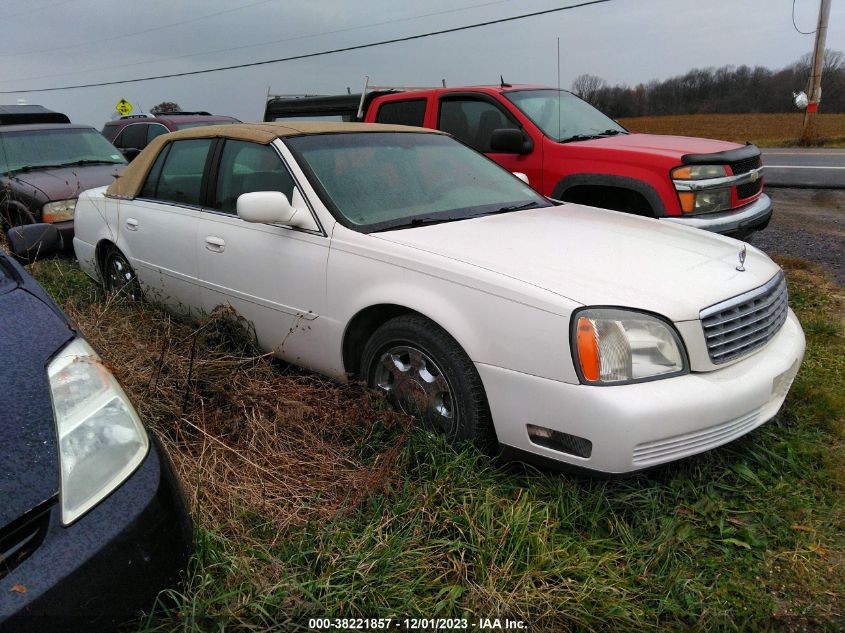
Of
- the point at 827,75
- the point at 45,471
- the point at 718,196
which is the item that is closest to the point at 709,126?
the point at 827,75

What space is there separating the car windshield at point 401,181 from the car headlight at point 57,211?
3976mm

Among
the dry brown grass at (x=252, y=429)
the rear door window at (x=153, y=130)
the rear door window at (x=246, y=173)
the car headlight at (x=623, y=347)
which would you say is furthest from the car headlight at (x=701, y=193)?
the rear door window at (x=153, y=130)

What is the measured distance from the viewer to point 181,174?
4234 millimetres

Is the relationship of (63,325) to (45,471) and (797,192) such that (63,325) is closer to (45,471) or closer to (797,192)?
(45,471)

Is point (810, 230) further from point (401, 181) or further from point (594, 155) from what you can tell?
point (401, 181)

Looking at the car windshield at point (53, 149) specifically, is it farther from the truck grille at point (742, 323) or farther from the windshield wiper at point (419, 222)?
the truck grille at point (742, 323)

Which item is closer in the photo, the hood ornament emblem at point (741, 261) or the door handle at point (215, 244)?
the hood ornament emblem at point (741, 261)

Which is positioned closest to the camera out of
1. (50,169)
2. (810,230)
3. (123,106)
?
(50,169)

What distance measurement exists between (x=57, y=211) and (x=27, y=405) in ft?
18.3

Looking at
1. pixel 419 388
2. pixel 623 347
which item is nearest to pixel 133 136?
pixel 419 388

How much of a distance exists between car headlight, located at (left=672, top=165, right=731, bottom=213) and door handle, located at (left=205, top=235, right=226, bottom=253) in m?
3.39

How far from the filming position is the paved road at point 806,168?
414 inches

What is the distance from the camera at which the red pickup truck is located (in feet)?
16.6

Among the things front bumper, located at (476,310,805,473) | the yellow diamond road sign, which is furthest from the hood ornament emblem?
the yellow diamond road sign
